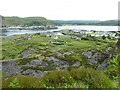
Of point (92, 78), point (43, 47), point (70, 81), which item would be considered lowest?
point (43, 47)

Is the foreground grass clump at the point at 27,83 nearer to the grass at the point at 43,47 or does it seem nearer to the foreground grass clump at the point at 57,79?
the foreground grass clump at the point at 57,79

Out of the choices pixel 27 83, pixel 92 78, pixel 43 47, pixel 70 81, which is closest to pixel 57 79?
pixel 70 81

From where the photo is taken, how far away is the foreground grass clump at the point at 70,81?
9180mm

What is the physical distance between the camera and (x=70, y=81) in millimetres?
9602

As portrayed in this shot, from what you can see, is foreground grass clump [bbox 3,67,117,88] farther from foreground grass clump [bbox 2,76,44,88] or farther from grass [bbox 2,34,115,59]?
grass [bbox 2,34,115,59]

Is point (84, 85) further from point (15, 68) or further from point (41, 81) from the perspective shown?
point (15, 68)

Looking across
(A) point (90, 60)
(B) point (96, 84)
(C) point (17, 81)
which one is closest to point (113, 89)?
(B) point (96, 84)

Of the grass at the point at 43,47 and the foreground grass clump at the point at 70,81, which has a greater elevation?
the foreground grass clump at the point at 70,81

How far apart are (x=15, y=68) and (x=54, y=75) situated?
58.1 m

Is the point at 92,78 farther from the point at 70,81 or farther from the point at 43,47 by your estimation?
the point at 43,47

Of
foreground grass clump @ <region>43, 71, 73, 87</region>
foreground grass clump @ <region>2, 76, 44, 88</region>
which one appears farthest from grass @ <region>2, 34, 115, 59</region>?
foreground grass clump @ <region>2, 76, 44, 88</region>

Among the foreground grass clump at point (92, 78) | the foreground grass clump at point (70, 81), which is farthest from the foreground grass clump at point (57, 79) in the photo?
the foreground grass clump at point (92, 78)

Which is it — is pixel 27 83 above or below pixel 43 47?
above

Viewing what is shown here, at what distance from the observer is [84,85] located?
9211mm
